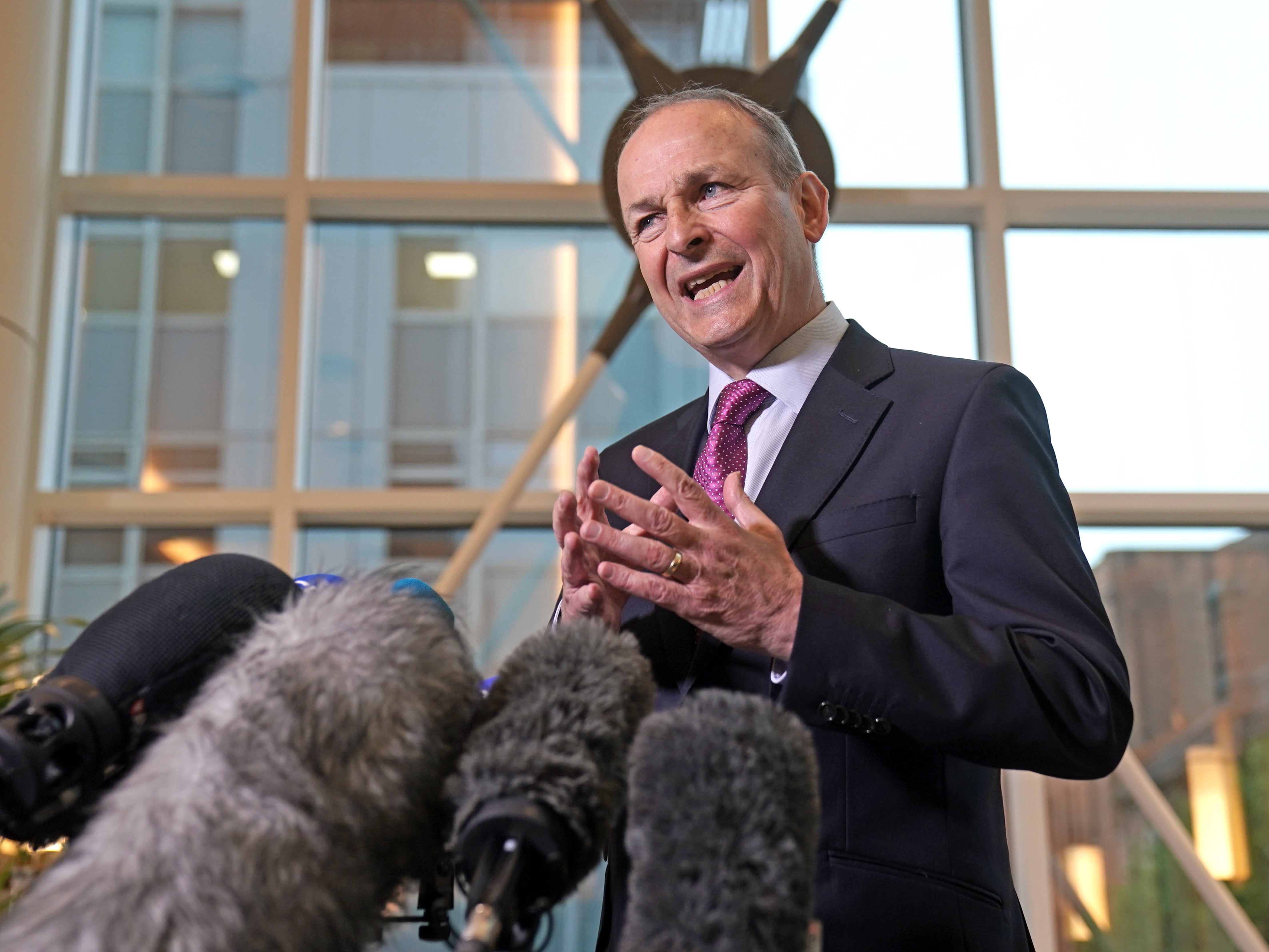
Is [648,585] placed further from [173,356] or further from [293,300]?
[173,356]

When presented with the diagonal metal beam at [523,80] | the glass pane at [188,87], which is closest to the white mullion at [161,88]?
the glass pane at [188,87]

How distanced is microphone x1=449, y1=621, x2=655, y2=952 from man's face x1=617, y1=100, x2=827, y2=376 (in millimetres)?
892

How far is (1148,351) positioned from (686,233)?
11.4ft

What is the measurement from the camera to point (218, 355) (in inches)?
184

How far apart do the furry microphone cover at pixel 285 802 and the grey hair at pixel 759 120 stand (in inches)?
41.9

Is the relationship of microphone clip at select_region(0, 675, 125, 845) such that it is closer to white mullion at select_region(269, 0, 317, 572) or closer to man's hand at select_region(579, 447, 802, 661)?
man's hand at select_region(579, 447, 802, 661)

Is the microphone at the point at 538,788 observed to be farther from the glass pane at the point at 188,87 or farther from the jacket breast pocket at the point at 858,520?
the glass pane at the point at 188,87

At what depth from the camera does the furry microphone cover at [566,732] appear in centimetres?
74

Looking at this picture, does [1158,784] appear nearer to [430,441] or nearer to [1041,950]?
[1041,950]

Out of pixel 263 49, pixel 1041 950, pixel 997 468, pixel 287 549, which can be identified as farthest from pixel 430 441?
pixel 997 468

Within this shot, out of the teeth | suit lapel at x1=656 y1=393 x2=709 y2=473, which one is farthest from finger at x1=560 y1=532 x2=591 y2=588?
the teeth

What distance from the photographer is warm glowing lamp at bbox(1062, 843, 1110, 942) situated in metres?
4.16

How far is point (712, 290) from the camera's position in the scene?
1676 millimetres

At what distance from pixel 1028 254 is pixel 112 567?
11.4 ft
